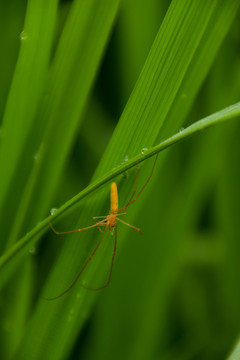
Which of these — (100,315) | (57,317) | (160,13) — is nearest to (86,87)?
(57,317)

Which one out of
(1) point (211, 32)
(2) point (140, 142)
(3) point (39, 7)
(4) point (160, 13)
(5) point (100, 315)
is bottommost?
(5) point (100, 315)

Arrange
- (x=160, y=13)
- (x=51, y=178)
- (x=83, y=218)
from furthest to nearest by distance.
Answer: (x=160, y=13) → (x=51, y=178) → (x=83, y=218)

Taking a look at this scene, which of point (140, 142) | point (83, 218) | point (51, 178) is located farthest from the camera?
point (51, 178)

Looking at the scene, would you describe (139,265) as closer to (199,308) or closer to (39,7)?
(199,308)

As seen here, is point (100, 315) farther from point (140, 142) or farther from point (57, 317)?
point (140, 142)

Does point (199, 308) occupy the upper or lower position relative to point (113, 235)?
lower

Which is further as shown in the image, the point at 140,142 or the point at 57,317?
the point at 57,317
